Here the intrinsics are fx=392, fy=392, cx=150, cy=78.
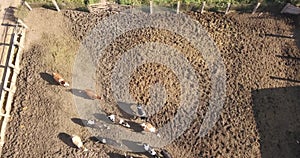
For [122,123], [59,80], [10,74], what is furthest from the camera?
[10,74]

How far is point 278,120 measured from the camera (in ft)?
71.6

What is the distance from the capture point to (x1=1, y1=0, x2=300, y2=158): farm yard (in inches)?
853

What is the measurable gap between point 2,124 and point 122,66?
25.4 ft

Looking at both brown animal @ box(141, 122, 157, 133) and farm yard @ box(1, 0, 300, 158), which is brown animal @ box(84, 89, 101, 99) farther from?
Answer: brown animal @ box(141, 122, 157, 133)

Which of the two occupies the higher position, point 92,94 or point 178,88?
point 178,88

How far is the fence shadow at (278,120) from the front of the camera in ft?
69.8

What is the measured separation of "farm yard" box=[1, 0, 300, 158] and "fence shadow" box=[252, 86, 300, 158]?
5cm

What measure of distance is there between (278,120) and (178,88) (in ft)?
19.2

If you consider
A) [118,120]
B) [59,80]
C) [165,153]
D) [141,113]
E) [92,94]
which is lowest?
[165,153]

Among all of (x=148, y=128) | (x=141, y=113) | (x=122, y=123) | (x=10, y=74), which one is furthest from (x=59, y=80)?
A: (x=148, y=128)

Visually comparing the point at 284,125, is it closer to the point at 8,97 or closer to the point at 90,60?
the point at 90,60

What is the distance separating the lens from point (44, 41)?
24.7 meters

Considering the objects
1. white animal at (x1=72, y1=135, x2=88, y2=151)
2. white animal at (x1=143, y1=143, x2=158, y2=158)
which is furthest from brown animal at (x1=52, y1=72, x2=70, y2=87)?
white animal at (x1=143, y1=143, x2=158, y2=158)

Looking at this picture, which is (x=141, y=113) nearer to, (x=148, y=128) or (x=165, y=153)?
(x=148, y=128)
